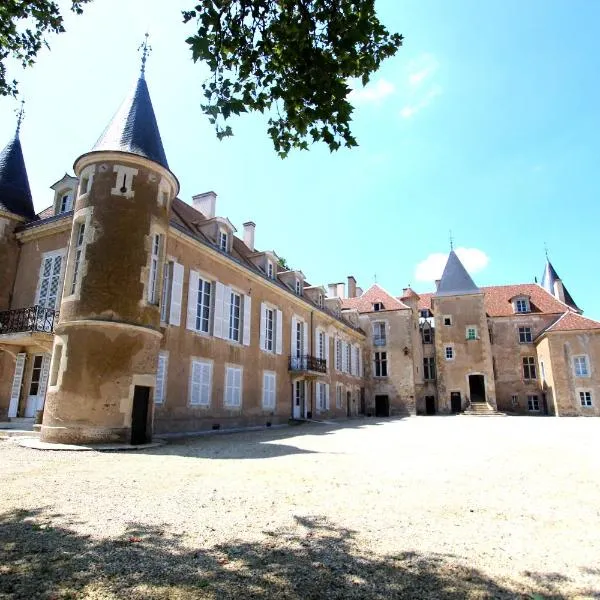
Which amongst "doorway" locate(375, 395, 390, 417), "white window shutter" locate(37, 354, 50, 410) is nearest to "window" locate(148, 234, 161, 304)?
"white window shutter" locate(37, 354, 50, 410)

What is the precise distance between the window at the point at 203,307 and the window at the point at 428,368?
24466 millimetres

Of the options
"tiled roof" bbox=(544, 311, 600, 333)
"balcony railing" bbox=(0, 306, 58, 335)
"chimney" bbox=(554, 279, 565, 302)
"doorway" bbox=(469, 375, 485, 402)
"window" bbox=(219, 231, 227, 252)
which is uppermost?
"chimney" bbox=(554, 279, 565, 302)

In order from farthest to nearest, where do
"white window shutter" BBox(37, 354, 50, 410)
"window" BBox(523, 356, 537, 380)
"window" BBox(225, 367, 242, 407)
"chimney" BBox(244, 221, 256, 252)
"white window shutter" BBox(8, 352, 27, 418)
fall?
"window" BBox(523, 356, 537, 380)
"chimney" BBox(244, 221, 256, 252)
"window" BBox(225, 367, 242, 407)
"white window shutter" BBox(8, 352, 27, 418)
"white window shutter" BBox(37, 354, 50, 410)

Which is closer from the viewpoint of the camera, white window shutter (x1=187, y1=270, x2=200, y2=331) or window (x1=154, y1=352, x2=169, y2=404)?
window (x1=154, y1=352, x2=169, y2=404)

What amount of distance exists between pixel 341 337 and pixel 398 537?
2505 centimetres

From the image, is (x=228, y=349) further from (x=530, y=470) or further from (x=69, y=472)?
(x=530, y=470)

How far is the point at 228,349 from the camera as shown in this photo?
16188mm

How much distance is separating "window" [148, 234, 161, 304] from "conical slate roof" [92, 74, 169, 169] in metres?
2.10

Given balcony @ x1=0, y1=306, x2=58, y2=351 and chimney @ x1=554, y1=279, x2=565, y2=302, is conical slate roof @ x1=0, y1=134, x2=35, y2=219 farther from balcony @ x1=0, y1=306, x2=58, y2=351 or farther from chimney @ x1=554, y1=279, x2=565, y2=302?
chimney @ x1=554, y1=279, x2=565, y2=302

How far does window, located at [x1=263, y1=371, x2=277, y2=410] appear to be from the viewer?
1858cm

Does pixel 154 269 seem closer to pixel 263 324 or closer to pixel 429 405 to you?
pixel 263 324

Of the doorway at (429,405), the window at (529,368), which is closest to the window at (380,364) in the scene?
the doorway at (429,405)

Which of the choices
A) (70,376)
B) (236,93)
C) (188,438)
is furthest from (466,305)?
(236,93)

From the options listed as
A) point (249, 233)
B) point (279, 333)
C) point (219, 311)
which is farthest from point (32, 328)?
point (249, 233)
